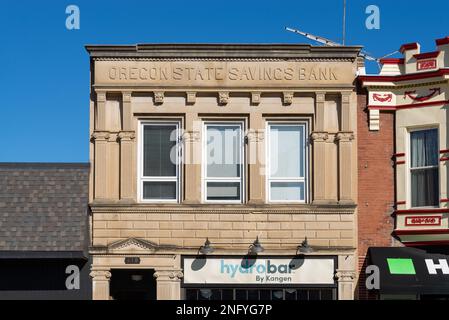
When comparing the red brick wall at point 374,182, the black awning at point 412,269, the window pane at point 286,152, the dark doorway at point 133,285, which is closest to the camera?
the black awning at point 412,269

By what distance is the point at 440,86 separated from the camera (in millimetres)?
20156

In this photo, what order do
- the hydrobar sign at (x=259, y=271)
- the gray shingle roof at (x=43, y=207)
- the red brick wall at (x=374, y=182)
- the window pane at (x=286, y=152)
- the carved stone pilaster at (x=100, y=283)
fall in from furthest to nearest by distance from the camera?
the window pane at (x=286, y=152) < the red brick wall at (x=374, y=182) < the hydrobar sign at (x=259, y=271) < the carved stone pilaster at (x=100, y=283) < the gray shingle roof at (x=43, y=207)

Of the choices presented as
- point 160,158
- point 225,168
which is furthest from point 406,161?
point 160,158

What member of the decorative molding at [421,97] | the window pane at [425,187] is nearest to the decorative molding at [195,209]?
the window pane at [425,187]

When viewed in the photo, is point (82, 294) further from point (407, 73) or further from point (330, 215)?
point (407, 73)

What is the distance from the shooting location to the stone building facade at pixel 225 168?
65.7 ft

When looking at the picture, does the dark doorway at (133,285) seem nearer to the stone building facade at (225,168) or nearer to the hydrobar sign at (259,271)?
the stone building facade at (225,168)

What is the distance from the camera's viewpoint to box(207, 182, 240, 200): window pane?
2042cm

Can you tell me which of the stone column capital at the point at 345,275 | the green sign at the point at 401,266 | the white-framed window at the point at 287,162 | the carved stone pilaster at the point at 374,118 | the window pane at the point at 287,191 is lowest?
the stone column capital at the point at 345,275

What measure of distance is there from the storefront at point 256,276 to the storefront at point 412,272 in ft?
3.92

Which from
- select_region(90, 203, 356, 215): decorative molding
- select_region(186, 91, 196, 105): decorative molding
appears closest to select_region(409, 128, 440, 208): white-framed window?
select_region(90, 203, 356, 215): decorative molding

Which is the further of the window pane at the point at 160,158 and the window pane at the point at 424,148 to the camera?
the window pane at the point at 160,158

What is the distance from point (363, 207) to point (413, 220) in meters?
1.18

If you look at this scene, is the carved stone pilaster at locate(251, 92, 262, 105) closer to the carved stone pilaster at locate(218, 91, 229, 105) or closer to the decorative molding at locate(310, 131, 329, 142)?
the carved stone pilaster at locate(218, 91, 229, 105)
